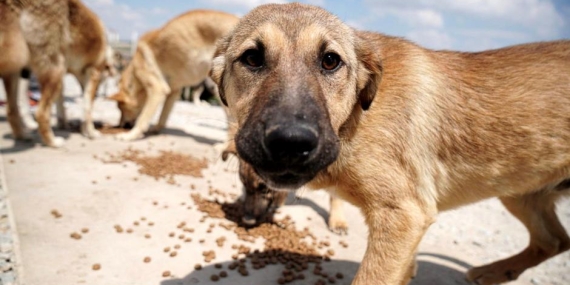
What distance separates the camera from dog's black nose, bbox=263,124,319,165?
1874 mm

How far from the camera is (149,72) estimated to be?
28.8 feet

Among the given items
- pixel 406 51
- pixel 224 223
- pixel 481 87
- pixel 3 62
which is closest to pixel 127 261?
pixel 224 223

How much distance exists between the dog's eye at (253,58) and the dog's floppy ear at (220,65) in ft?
1.27

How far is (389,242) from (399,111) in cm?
95

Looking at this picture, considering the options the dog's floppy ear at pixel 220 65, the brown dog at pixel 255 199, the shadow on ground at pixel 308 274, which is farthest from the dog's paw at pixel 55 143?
the dog's floppy ear at pixel 220 65

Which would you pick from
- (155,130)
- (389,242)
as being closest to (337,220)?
(389,242)

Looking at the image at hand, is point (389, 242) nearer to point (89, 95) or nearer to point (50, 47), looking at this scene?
point (50, 47)

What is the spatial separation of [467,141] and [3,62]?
6.65m

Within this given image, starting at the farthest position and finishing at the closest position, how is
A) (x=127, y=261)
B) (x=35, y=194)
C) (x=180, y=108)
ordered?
(x=180, y=108), (x=35, y=194), (x=127, y=261)

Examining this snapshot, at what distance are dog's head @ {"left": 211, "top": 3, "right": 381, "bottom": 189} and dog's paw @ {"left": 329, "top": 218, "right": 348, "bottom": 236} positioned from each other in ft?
7.84

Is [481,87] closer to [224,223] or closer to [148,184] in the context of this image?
[224,223]

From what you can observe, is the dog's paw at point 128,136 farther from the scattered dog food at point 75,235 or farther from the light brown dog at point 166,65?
the scattered dog food at point 75,235

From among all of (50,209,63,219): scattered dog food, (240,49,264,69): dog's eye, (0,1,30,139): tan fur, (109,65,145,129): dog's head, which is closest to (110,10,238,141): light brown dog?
(109,65,145,129): dog's head

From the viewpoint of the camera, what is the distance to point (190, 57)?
8.33 meters
